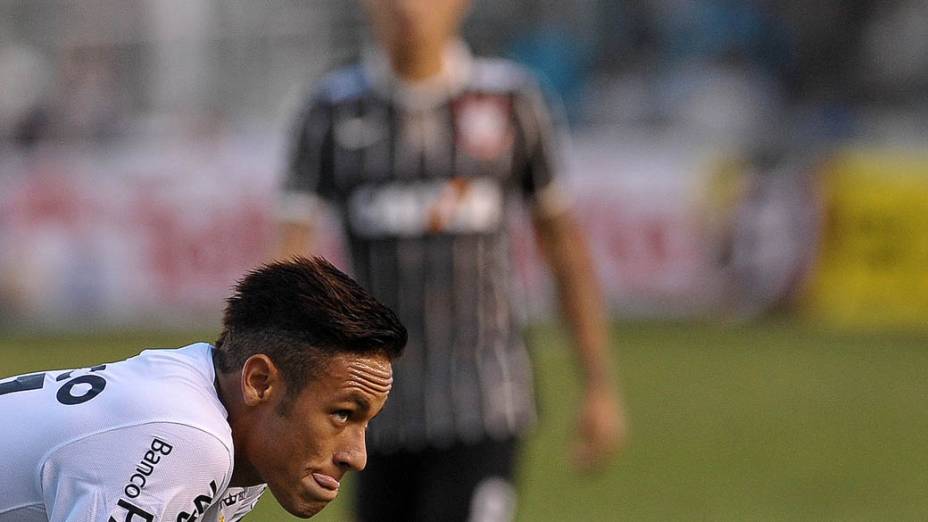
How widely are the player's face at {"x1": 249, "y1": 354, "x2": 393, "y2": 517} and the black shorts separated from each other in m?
2.28

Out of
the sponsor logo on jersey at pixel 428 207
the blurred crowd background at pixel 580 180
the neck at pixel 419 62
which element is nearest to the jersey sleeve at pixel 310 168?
the sponsor logo on jersey at pixel 428 207

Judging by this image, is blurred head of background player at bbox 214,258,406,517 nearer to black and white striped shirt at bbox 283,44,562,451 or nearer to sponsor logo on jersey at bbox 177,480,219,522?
sponsor logo on jersey at bbox 177,480,219,522

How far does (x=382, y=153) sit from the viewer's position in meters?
5.75

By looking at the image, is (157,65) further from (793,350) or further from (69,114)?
(793,350)

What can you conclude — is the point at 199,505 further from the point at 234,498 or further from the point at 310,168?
the point at 310,168

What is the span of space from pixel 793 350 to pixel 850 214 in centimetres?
172

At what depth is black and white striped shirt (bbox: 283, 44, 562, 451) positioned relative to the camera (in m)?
5.69

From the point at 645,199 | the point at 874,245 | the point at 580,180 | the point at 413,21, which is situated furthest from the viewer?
the point at 580,180

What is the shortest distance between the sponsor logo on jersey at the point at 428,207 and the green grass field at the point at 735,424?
2.91 m

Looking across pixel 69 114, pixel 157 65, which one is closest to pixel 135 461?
pixel 69 114

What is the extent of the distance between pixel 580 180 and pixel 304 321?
42.7 ft

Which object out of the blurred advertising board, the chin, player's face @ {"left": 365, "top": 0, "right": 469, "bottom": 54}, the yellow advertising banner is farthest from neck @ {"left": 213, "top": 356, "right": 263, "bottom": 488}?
the yellow advertising banner

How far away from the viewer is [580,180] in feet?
53.0

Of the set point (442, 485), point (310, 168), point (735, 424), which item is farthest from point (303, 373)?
point (735, 424)
